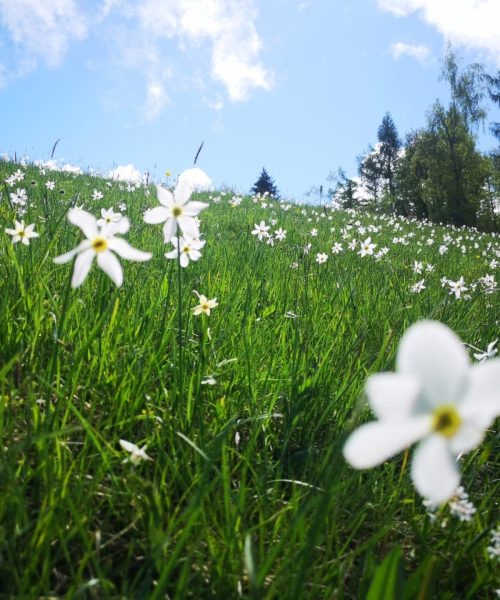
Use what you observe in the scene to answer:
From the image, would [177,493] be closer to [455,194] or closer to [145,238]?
[145,238]

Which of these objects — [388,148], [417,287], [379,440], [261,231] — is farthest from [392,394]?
[388,148]

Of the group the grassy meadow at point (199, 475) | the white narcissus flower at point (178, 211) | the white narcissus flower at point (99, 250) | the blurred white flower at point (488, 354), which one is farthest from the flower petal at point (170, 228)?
the blurred white flower at point (488, 354)

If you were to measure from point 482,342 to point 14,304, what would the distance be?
2814 millimetres

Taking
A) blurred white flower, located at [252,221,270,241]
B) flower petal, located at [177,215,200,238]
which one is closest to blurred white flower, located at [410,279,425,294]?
blurred white flower, located at [252,221,270,241]

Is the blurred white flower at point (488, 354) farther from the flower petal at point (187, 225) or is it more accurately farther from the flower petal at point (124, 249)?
the flower petal at point (124, 249)

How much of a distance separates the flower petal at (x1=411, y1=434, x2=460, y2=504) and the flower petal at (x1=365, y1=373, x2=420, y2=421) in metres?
0.05

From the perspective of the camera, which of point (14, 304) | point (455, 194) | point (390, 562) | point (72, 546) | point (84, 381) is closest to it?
point (390, 562)

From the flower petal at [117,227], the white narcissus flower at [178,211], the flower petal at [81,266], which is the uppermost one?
the white narcissus flower at [178,211]

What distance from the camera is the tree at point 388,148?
61.7 metres

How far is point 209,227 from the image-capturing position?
6516 millimetres

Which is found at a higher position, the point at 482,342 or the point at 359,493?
the point at 482,342

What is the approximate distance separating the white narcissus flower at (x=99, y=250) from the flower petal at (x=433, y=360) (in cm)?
66

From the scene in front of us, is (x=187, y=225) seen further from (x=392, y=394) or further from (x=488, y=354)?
(x=488, y=354)

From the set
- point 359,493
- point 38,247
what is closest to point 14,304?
point 38,247
